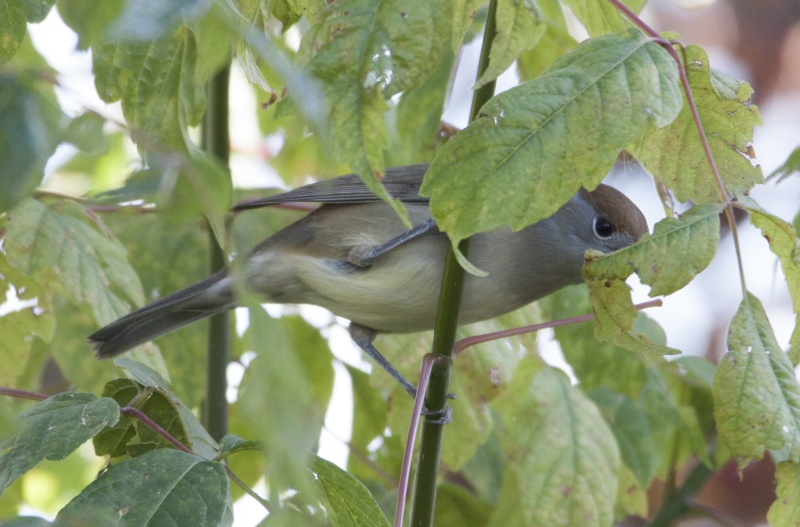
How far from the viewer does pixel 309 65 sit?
1.45 metres

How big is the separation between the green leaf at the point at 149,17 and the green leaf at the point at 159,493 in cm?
80

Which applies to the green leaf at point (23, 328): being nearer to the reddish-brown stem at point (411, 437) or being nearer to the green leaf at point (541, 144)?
the reddish-brown stem at point (411, 437)

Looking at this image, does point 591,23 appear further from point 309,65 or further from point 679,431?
point 679,431

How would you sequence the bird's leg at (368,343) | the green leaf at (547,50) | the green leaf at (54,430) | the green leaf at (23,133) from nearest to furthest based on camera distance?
the green leaf at (23,133) < the green leaf at (54,430) < the green leaf at (547,50) < the bird's leg at (368,343)

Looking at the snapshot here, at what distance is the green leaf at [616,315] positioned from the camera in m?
1.69

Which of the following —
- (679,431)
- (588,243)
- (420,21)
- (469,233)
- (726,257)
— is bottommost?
(469,233)

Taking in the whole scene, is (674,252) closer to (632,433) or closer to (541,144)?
(541,144)

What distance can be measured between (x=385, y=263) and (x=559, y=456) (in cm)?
87

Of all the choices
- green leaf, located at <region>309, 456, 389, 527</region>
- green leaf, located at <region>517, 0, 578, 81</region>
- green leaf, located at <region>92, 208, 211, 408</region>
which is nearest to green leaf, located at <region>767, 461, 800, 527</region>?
green leaf, located at <region>309, 456, 389, 527</region>

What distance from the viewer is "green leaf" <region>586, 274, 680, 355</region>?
1.69 metres

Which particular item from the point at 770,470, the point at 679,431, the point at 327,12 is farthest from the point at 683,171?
the point at 770,470

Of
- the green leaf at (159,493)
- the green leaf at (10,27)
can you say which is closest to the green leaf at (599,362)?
the green leaf at (159,493)

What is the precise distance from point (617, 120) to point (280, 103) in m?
0.68

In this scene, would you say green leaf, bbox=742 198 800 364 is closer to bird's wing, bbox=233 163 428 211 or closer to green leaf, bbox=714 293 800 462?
green leaf, bbox=714 293 800 462
